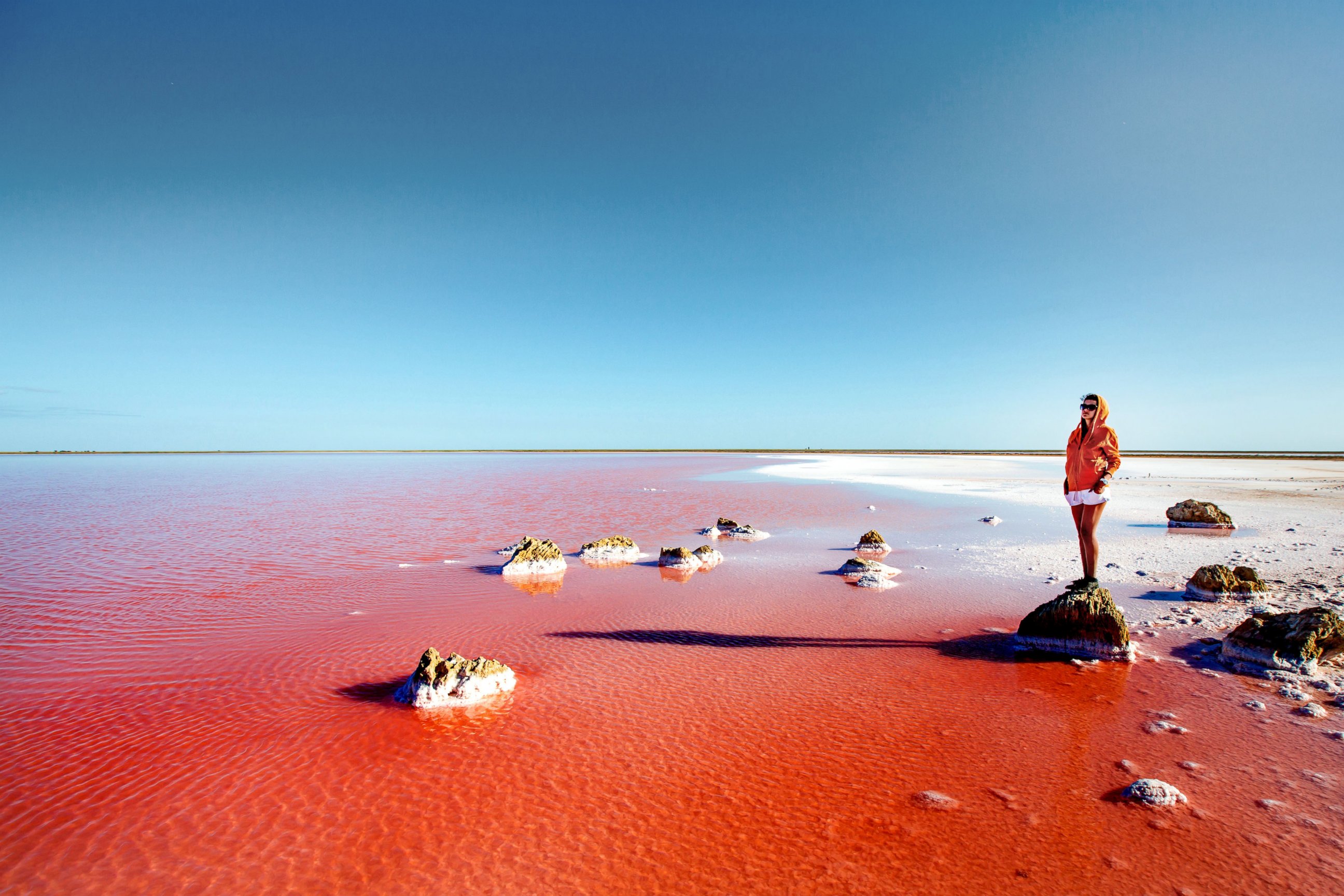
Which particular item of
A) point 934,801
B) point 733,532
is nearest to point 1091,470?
point 934,801

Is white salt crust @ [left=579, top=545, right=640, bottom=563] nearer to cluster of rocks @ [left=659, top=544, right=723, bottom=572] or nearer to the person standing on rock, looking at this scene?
cluster of rocks @ [left=659, top=544, right=723, bottom=572]

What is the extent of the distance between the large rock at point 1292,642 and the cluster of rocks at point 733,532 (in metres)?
10.1

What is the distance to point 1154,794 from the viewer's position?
13.2ft

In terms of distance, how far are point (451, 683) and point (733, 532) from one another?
11028 mm

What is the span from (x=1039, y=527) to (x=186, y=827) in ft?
62.4

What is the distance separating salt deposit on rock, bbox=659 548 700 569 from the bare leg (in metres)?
6.88

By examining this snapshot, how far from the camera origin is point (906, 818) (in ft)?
13.1

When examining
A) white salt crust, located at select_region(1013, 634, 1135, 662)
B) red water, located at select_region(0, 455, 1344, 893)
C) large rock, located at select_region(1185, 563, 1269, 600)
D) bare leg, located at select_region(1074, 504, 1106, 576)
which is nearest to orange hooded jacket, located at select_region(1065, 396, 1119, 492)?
bare leg, located at select_region(1074, 504, 1106, 576)

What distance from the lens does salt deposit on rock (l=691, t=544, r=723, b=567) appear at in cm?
1254

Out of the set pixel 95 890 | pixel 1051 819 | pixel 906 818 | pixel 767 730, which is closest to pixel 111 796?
pixel 95 890

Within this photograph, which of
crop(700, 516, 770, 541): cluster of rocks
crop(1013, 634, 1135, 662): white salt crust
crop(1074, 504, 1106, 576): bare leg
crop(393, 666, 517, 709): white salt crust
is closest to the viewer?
crop(393, 666, 517, 709): white salt crust

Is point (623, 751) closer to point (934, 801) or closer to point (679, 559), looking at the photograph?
point (934, 801)

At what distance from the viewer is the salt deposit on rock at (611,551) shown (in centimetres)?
1302

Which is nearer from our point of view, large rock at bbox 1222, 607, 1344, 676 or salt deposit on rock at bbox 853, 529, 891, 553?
large rock at bbox 1222, 607, 1344, 676
